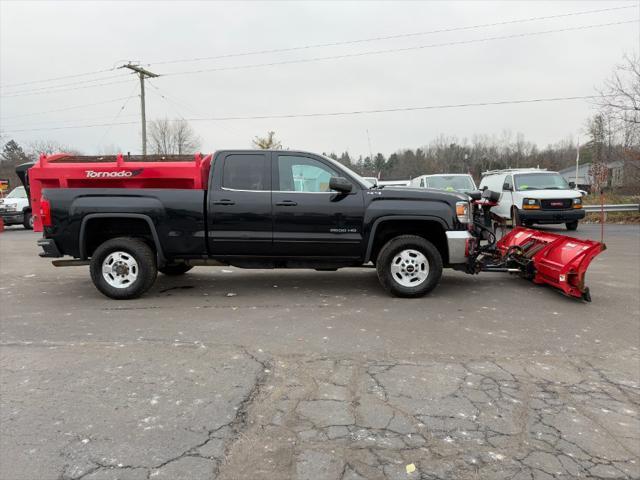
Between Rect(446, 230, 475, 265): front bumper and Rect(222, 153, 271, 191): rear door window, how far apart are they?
253 cm

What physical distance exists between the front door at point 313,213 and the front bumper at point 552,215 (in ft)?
36.1

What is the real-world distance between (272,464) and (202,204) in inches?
167

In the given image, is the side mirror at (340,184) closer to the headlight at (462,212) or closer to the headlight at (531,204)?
the headlight at (462,212)

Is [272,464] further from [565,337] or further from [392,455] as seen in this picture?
[565,337]

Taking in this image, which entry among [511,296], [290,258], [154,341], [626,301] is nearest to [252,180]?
[290,258]

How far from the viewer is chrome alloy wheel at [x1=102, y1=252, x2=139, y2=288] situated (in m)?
6.41

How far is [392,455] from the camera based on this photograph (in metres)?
2.75

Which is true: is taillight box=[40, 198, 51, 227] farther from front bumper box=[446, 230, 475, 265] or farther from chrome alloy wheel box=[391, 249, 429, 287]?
front bumper box=[446, 230, 475, 265]

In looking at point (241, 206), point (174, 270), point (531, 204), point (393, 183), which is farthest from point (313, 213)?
point (531, 204)

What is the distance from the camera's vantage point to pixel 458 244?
632cm

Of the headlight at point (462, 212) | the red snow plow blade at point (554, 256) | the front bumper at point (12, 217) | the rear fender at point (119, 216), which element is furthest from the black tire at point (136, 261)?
the front bumper at point (12, 217)

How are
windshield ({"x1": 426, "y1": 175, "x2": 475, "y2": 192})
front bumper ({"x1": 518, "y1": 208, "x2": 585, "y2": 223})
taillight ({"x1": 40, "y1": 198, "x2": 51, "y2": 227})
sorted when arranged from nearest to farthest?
taillight ({"x1": 40, "y1": 198, "x2": 51, "y2": 227})
windshield ({"x1": 426, "y1": 175, "x2": 475, "y2": 192})
front bumper ({"x1": 518, "y1": 208, "x2": 585, "y2": 223})

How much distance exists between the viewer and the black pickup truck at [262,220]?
6.34m

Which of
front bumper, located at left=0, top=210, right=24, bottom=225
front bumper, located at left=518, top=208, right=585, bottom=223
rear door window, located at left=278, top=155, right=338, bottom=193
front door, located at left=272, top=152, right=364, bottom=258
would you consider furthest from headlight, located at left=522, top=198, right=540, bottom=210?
front bumper, located at left=0, top=210, right=24, bottom=225
